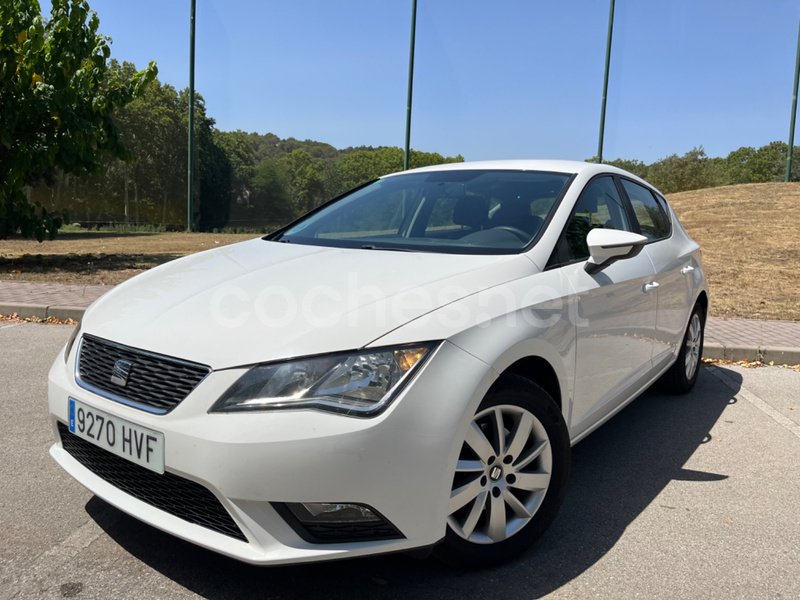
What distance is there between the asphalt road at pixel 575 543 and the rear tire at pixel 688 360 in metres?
0.74

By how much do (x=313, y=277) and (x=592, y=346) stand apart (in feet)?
4.03

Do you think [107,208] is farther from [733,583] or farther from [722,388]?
[733,583]

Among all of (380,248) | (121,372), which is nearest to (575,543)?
(380,248)

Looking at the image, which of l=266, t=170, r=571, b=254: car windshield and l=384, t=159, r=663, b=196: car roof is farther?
l=384, t=159, r=663, b=196: car roof

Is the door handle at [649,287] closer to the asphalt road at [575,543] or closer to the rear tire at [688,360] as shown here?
the asphalt road at [575,543]

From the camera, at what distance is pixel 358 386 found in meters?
2.04

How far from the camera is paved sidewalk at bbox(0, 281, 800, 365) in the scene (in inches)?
244

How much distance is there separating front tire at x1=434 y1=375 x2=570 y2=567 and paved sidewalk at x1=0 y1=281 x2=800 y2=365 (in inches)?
168

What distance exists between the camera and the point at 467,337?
2.23 m

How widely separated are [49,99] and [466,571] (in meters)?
10.7

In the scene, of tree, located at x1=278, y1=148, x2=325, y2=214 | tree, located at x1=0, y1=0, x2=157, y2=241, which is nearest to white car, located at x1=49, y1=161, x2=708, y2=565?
tree, located at x1=0, y1=0, x2=157, y2=241

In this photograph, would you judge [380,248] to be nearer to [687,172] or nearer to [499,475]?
[499,475]

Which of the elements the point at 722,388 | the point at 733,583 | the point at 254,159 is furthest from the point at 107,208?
the point at 733,583

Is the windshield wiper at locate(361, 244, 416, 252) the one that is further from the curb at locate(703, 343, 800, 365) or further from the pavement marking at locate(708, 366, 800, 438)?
the curb at locate(703, 343, 800, 365)
